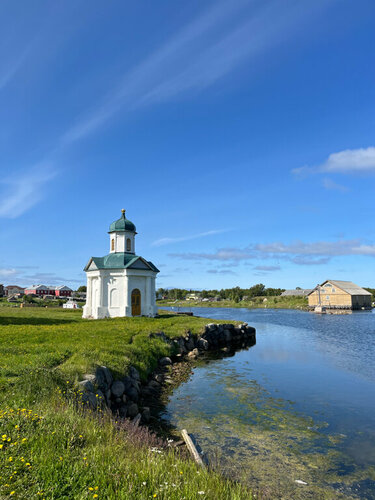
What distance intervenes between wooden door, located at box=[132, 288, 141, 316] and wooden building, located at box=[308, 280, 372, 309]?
2782 inches

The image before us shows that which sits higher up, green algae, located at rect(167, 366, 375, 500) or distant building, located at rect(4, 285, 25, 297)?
distant building, located at rect(4, 285, 25, 297)

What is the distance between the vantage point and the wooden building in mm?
93125

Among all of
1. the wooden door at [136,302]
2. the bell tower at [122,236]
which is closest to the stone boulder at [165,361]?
the wooden door at [136,302]

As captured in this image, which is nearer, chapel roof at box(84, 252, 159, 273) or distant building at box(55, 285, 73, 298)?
chapel roof at box(84, 252, 159, 273)

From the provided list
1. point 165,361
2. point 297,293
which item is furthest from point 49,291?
point 165,361

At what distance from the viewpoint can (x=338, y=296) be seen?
3718 inches

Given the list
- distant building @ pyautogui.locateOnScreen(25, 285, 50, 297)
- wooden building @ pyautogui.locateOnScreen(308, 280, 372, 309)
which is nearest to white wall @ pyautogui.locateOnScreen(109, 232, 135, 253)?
wooden building @ pyautogui.locateOnScreen(308, 280, 372, 309)

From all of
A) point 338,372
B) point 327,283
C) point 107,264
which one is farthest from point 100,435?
point 327,283

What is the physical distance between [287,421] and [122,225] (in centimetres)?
3151

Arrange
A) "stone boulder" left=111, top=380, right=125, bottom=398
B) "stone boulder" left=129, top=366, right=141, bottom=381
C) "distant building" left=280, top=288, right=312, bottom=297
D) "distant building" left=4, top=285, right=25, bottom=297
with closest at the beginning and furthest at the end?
"stone boulder" left=111, top=380, right=125, bottom=398 < "stone boulder" left=129, top=366, right=141, bottom=381 < "distant building" left=280, top=288, right=312, bottom=297 < "distant building" left=4, top=285, right=25, bottom=297

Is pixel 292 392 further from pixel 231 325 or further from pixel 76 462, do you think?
pixel 231 325

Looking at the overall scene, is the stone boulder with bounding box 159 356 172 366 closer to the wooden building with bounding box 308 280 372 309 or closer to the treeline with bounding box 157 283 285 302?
the wooden building with bounding box 308 280 372 309

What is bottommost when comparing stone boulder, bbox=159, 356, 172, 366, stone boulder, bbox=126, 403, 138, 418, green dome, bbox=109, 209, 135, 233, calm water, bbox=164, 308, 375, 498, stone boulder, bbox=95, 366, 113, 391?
calm water, bbox=164, 308, 375, 498

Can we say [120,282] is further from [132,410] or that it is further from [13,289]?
[13,289]
